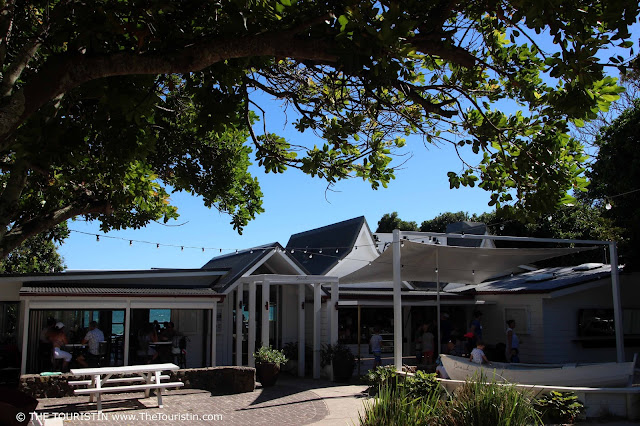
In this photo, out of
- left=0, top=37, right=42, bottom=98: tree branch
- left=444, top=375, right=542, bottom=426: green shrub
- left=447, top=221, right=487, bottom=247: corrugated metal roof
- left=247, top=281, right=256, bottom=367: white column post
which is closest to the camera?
left=444, top=375, right=542, bottom=426: green shrub

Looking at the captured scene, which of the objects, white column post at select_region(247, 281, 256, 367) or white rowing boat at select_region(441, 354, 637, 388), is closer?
white rowing boat at select_region(441, 354, 637, 388)

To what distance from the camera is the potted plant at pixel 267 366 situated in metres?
14.5

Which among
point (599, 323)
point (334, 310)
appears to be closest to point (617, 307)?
point (599, 323)

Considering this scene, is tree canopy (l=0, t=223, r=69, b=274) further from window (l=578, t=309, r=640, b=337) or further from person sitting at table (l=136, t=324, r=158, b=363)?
window (l=578, t=309, r=640, b=337)

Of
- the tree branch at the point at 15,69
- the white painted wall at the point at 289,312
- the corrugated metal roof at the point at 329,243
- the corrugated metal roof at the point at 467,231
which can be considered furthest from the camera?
the corrugated metal roof at the point at 467,231

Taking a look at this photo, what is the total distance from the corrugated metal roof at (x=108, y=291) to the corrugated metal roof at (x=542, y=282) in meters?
9.43

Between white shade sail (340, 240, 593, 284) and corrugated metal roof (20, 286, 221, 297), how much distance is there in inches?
180

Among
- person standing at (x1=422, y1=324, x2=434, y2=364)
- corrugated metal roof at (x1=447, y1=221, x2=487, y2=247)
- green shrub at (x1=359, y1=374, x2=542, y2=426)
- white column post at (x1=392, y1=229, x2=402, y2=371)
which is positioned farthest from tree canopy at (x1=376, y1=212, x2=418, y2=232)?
green shrub at (x1=359, y1=374, x2=542, y2=426)

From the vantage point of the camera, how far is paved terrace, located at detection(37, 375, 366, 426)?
406 inches

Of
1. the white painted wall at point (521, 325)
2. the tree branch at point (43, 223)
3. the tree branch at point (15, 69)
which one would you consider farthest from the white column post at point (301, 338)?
the tree branch at point (15, 69)

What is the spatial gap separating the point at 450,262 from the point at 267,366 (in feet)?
19.4

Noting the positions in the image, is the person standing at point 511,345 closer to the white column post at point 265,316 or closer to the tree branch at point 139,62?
the white column post at point 265,316

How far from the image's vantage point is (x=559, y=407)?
9.23m

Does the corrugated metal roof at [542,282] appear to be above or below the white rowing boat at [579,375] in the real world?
above
